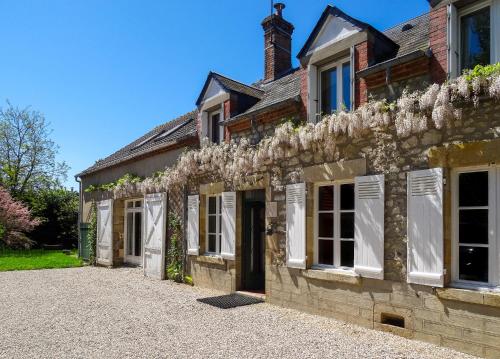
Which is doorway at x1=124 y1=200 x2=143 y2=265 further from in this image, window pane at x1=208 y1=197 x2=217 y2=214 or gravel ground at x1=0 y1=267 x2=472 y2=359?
gravel ground at x1=0 y1=267 x2=472 y2=359

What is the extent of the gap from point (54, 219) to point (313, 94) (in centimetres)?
1835

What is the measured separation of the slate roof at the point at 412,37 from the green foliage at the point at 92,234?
11.0 meters

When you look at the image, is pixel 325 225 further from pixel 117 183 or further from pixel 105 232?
pixel 105 232

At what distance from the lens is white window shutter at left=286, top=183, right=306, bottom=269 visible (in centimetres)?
623

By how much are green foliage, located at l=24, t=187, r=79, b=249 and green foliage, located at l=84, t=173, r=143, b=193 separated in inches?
281

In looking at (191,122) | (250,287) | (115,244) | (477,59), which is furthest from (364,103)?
(115,244)

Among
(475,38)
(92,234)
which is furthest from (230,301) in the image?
(92,234)

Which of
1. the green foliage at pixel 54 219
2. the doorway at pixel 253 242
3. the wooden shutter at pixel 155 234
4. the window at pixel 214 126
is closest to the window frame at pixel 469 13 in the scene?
the doorway at pixel 253 242

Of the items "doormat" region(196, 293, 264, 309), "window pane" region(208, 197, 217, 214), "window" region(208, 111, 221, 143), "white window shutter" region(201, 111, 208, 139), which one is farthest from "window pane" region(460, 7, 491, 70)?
"white window shutter" region(201, 111, 208, 139)

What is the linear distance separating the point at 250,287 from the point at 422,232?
4029 mm

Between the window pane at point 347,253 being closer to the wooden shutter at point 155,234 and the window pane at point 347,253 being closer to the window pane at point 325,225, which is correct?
the window pane at point 325,225

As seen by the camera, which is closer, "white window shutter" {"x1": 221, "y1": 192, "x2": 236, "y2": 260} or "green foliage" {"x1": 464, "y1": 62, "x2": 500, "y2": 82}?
"green foliage" {"x1": 464, "y1": 62, "x2": 500, "y2": 82}

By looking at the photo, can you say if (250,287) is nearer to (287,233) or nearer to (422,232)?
(287,233)

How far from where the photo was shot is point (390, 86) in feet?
17.7
